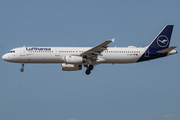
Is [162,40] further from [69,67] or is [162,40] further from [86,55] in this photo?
[69,67]

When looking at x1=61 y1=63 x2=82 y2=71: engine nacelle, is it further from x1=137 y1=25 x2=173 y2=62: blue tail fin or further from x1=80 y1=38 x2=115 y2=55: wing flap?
x1=137 y1=25 x2=173 y2=62: blue tail fin

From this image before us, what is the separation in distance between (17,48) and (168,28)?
84.5ft

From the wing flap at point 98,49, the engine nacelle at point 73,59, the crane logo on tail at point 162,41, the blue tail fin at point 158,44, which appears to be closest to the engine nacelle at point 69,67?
the engine nacelle at point 73,59

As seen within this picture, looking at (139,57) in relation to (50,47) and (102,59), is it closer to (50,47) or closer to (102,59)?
(102,59)

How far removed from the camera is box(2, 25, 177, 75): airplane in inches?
2138

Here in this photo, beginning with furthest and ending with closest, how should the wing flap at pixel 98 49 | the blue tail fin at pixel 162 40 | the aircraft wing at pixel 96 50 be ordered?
the blue tail fin at pixel 162 40, the aircraft wing at pixel 96 50, the wing flap at pixel 98 49

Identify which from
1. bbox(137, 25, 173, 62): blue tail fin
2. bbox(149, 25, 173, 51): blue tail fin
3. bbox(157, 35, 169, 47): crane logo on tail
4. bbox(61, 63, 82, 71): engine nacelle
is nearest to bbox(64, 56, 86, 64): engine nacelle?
bbox(61, 63, 82, 71): engine nacelle

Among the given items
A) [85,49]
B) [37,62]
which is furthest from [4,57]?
[85,49]

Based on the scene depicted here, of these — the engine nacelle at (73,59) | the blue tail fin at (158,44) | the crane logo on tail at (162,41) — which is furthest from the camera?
the crane logo on tail at (162,41)

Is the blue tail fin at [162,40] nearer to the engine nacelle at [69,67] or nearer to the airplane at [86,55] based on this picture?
the airplane at [86,55]

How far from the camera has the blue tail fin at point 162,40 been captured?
2296 inches

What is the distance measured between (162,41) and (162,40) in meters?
0.19

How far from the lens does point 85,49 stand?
56.1 m

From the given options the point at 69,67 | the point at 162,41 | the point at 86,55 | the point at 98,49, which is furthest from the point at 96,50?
the point at 162,41
